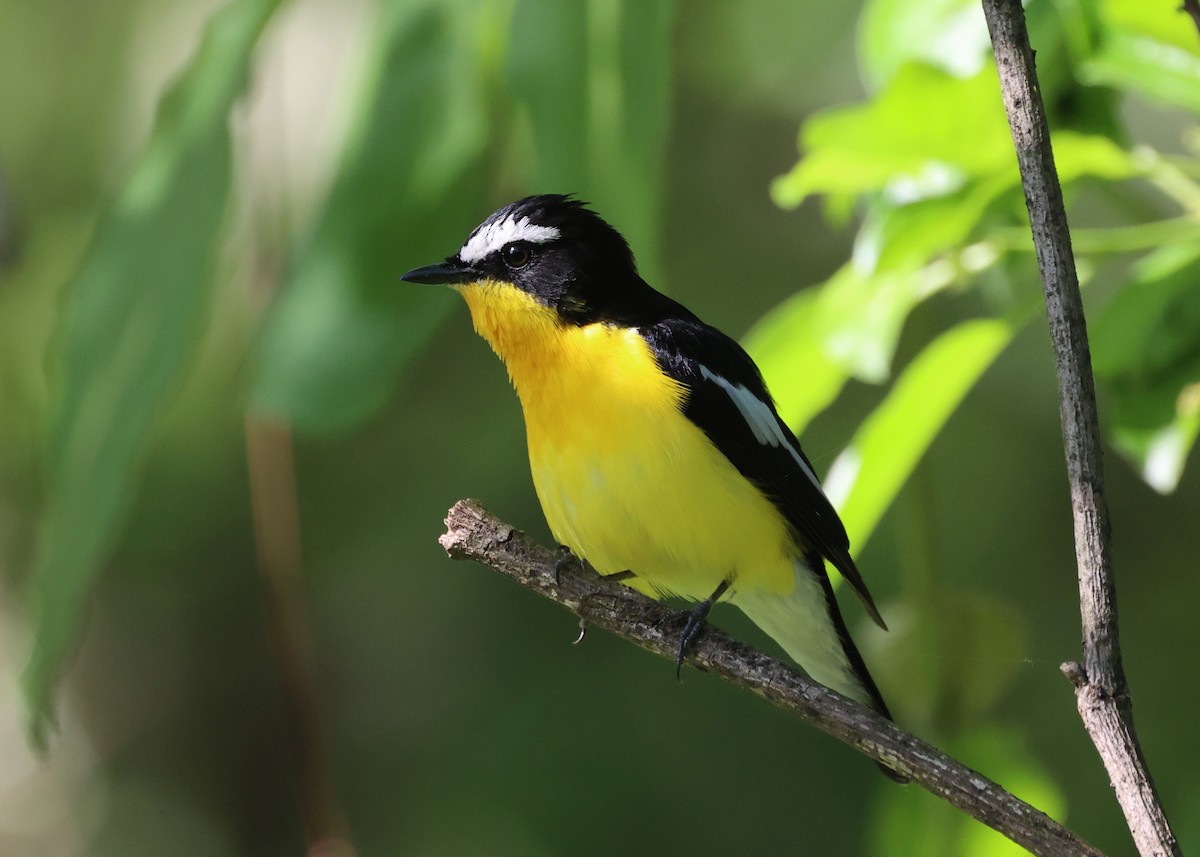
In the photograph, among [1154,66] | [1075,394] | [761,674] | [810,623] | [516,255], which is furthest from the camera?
[810,623]

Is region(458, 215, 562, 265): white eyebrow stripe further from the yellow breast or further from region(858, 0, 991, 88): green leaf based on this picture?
region(858, 0, 991, 88): green leaf

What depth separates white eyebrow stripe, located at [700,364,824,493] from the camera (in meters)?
2.22

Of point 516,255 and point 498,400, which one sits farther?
point 498,400

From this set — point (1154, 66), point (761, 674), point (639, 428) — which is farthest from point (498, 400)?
point (761, 674)

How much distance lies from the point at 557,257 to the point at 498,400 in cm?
179

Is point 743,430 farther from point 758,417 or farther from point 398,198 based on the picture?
point 398,198

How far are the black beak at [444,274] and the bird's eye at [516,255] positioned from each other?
11 cm

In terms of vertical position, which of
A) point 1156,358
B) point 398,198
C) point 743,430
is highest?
point 398,198

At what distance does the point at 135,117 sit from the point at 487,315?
83.5 inches

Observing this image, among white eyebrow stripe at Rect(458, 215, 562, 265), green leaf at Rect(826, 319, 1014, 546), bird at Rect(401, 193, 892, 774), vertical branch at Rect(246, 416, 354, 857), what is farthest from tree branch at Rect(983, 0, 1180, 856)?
vertical branch at Rect(246, 416, 354, 857)

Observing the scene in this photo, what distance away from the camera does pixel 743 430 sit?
221 cm

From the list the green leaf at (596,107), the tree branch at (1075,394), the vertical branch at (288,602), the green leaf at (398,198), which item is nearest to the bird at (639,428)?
the green leaf at (398,198)

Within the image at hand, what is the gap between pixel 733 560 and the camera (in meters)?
2.21

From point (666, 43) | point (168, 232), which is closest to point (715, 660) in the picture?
point (666, 43)
